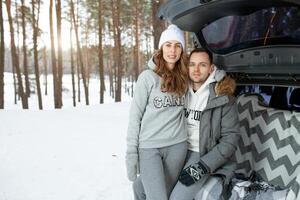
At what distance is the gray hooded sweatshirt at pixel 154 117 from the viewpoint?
302 cm

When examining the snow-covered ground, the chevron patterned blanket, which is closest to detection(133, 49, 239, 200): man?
the chevron patterned blanket

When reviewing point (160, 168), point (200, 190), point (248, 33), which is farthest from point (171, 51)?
point (200, 190)

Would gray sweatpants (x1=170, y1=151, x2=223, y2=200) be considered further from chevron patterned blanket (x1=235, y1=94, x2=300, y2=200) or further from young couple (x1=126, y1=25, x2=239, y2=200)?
chevron patterned blanket (x1=235, y1=94, x2=300, y2=200)

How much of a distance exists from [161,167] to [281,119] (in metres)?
1.21

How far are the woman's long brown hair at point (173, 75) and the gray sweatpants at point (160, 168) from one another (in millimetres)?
481

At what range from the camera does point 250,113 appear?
354 cm

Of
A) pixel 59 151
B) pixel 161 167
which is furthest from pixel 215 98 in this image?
pixel 59 151

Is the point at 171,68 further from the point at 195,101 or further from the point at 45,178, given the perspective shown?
the point at 45,178

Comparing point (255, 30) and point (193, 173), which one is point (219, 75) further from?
point (193, 173)

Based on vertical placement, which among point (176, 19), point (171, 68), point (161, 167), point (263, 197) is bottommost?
point (263, 197)

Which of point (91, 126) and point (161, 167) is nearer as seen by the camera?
point (161, 167)

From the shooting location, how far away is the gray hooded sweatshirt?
3016 millimetres

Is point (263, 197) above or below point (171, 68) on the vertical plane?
below

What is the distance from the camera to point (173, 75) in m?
3.07
